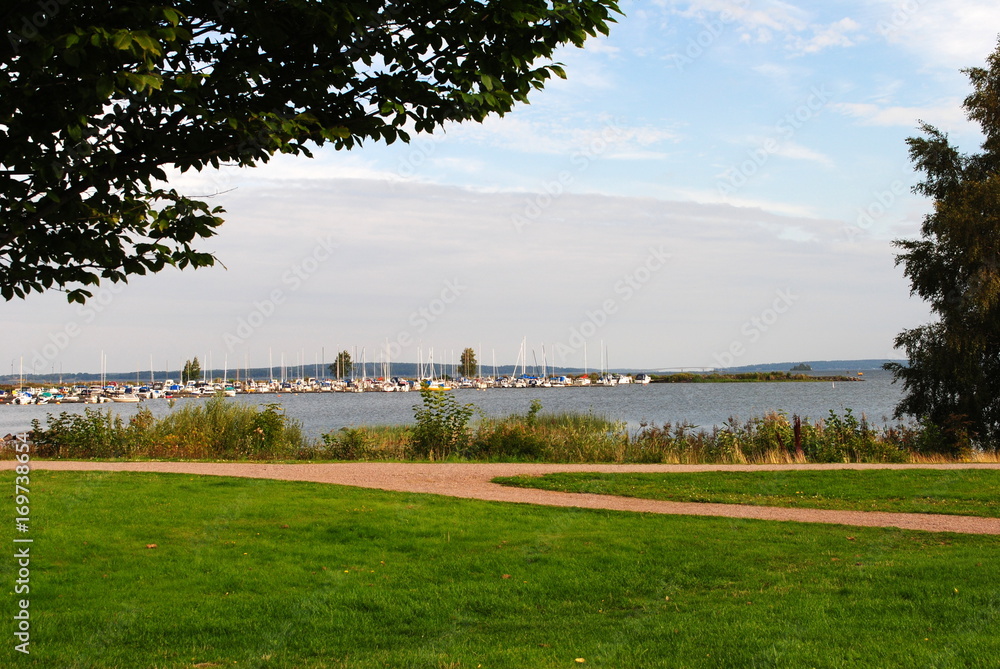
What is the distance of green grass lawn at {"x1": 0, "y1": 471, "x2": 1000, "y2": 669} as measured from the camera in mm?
6031

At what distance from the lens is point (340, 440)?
22.1 metres

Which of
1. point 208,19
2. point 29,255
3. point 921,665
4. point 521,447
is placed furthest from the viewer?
point 521,447

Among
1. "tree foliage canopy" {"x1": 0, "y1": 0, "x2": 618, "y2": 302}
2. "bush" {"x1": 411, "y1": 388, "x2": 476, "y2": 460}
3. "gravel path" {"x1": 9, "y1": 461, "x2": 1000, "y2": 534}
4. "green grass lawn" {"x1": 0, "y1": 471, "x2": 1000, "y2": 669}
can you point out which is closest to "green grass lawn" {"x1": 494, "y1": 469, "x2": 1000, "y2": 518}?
"gravel path" {"x1": 9, "y1": 461, "x2": 1000, "y2": 534}

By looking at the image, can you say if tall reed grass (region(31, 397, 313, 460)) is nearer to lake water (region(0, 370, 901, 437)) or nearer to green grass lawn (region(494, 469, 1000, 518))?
lake water (region(0, 370, 901, 437))

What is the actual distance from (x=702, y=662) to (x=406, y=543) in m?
5.30

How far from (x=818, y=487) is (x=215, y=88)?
14.0m

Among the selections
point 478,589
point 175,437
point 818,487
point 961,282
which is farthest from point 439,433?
point 961,282

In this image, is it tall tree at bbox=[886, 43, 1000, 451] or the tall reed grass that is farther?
tall tree at bbox=[886, 43, 1000, 451]

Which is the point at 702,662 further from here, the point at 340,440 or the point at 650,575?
the point at 340,440

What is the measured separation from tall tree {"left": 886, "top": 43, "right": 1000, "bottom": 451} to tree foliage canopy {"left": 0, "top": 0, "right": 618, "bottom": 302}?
2303 centimetres

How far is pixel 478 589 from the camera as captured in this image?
8.12m

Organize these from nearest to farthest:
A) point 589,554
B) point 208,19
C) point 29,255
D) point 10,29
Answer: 1. point 10,29
2. point 208,19
3. point 29,255
4. point 589,554

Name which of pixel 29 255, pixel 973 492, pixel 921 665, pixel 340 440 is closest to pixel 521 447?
pixel 340 440

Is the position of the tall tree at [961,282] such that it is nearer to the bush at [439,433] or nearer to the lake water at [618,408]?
the lake water at [618,408]
